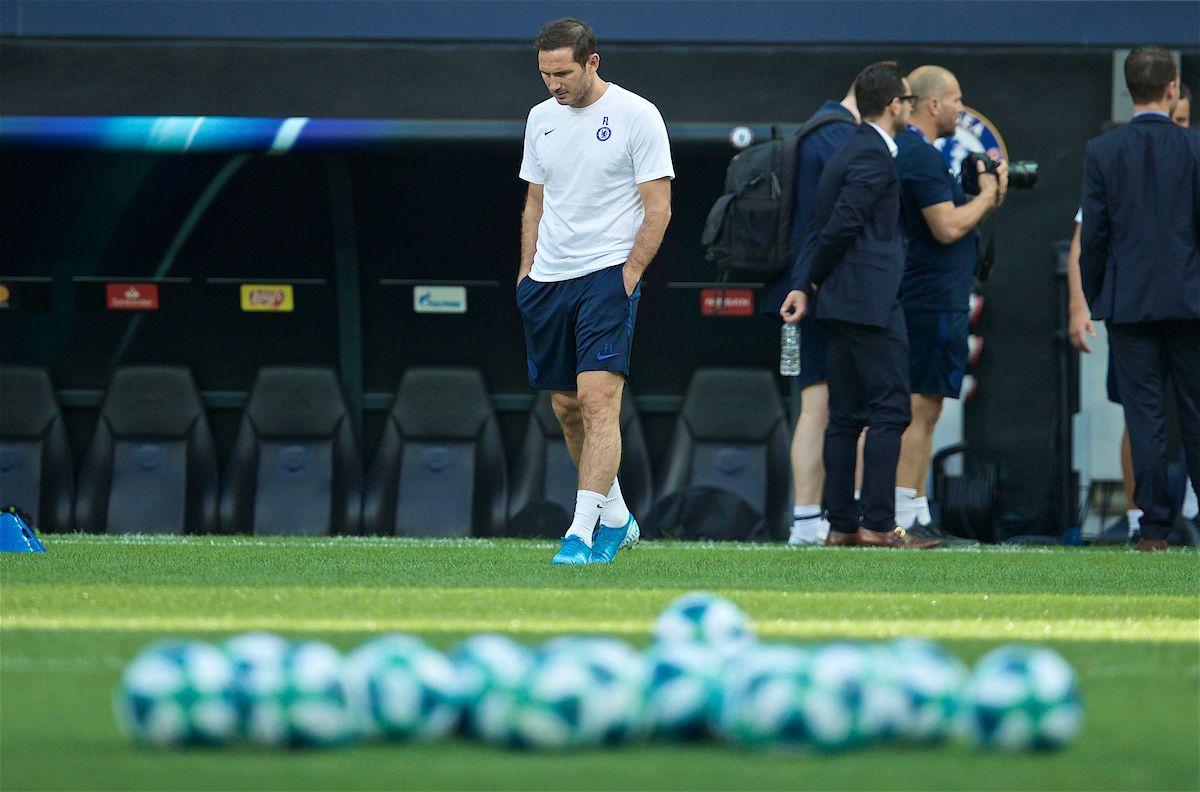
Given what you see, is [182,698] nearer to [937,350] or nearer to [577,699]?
[577,699]

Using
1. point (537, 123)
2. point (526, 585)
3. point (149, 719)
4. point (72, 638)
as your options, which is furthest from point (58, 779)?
point (537, 123)

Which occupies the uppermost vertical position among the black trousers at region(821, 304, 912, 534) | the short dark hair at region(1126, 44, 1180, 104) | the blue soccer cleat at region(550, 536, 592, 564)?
the short dark hair at region(1126, 44, 1180, 104)

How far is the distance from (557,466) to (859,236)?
2.55 meters

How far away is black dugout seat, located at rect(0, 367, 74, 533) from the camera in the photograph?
778cm

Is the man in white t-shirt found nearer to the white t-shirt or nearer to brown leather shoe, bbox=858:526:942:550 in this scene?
the white t-shirt

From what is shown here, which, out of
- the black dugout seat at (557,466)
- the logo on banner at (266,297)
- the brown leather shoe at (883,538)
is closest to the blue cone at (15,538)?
the black dugout seat at (557,466)

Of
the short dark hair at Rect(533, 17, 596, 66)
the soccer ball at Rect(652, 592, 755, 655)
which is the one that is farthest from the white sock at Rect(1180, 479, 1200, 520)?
the soccer ball at Rect(652, 592, 755, 655)

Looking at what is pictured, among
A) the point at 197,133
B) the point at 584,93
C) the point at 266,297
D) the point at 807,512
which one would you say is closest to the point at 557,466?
the point at 266,297

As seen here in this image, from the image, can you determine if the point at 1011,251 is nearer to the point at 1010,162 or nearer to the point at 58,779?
the point at 1010,162

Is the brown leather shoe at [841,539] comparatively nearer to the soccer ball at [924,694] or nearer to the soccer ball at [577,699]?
the soccer ball at [924,694]

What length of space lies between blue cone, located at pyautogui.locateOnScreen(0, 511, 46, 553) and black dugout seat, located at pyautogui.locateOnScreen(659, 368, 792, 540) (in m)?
3.27

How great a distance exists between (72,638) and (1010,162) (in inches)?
242

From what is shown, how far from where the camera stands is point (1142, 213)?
604cm

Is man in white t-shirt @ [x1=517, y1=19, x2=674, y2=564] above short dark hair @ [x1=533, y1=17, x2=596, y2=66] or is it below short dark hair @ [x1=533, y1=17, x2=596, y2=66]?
below
